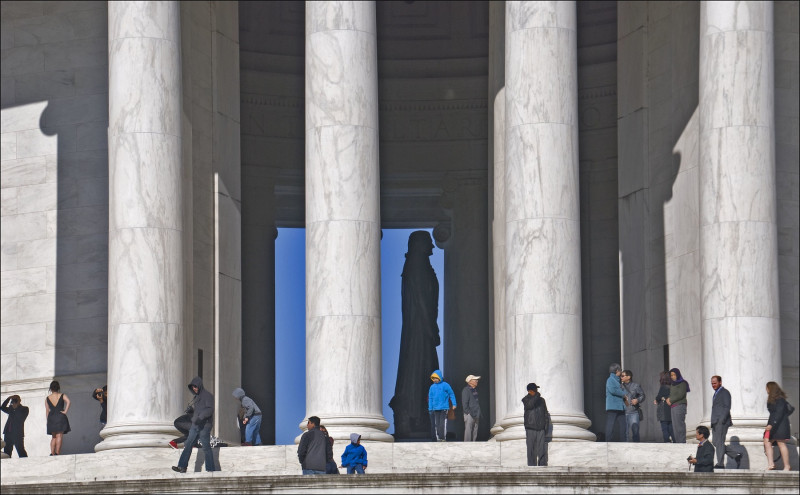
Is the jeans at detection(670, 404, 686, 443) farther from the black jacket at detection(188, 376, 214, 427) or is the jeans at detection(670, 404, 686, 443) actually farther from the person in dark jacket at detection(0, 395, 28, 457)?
the person in dark jacket at detection(0, 395, 28, 457)

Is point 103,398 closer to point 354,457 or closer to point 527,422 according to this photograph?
point 354,457

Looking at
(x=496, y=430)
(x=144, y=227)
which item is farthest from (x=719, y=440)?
(x=144, y=227)

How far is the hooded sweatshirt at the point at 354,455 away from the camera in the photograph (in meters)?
85.7

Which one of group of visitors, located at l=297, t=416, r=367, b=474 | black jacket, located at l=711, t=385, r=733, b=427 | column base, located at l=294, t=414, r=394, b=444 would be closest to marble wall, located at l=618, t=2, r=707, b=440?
black jacket, located at l=711, t=385, r=733, b=427

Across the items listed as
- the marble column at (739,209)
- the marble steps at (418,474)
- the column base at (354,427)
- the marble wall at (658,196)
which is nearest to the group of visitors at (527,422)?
the marble steps at (418,474)

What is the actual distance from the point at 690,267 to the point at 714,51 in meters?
14.4

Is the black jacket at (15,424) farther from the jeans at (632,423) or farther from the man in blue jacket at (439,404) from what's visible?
the jeans at (632,423)

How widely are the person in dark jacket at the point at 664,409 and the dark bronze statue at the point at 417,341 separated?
1212 inches

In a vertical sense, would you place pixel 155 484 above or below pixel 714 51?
below

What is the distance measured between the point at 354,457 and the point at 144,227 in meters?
18.5

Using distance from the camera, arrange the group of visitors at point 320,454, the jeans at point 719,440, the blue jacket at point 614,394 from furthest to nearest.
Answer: the blue jacket at point 614,394 → the jeans at point 719,440 → the group of visitors at point 320,454

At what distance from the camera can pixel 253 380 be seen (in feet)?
419

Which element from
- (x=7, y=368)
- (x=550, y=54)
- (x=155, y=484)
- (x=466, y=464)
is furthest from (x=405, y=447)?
(x=7, y=368)

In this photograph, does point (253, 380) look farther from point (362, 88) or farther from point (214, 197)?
point (362, 88)
